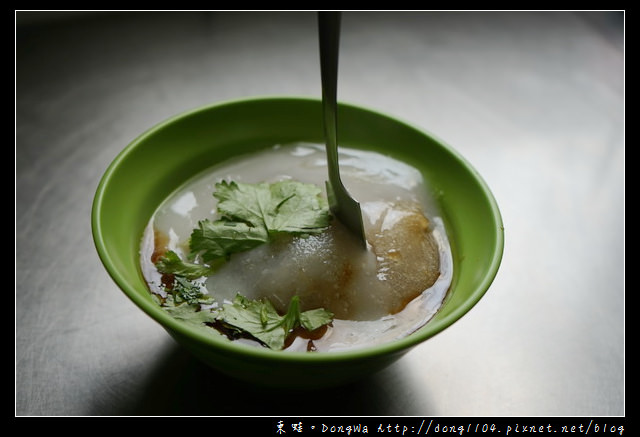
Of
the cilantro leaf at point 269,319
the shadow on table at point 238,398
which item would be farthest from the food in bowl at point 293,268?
the shadow on table at point 238,398

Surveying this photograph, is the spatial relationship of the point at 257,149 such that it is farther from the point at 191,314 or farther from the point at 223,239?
the point at 191,314

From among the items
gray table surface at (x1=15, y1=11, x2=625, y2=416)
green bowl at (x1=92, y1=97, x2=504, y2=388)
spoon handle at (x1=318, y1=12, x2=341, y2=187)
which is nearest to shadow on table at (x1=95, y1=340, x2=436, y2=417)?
gray table surface at (x1=15, y1=11, x2=625, y2=416)

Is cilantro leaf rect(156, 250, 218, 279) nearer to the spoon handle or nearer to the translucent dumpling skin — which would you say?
the translucent dumpling skin

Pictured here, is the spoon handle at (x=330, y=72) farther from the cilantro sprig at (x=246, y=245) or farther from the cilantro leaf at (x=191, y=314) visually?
the cilantro leaf at (x=191, y=314)

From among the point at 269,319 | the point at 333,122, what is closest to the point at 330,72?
the point at 333,122
